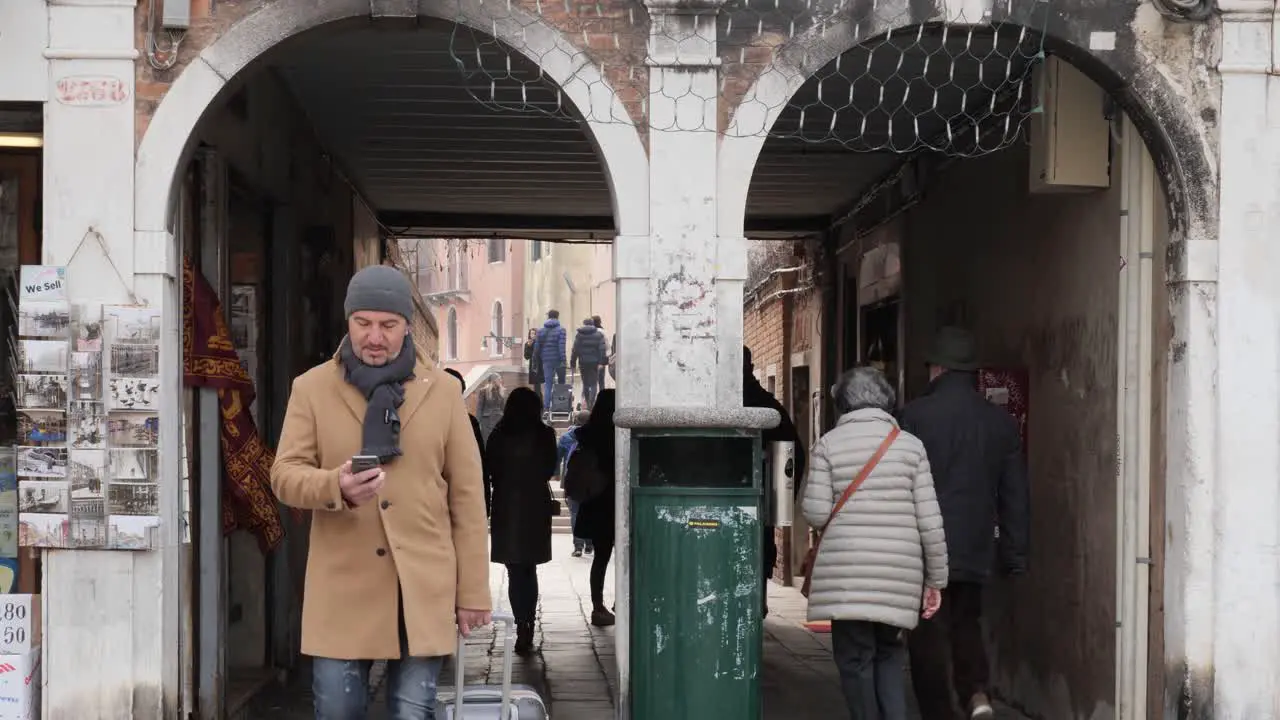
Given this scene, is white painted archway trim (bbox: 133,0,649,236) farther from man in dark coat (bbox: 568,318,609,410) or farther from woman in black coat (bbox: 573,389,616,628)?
man in dark coat (bbox: 568,318,609,410)

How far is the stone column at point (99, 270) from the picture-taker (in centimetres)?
680

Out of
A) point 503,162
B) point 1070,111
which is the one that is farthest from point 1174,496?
point 503,162

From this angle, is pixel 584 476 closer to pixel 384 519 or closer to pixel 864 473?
pixel 864 473

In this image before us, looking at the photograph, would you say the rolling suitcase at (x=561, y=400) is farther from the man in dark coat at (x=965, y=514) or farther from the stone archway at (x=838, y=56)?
the stone archway at (x=838, y=56)

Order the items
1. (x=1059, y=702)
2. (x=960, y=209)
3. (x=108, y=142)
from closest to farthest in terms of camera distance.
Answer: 1. (x=108, y=142)
2. (x=1059, y=702)
3. (x=960, y=209)

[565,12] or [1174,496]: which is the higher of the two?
[565,12]

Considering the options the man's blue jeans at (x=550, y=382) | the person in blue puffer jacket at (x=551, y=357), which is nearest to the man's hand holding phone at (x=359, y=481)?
the man's blue jeans at (x=550, y=382)

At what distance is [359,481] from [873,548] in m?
2.76

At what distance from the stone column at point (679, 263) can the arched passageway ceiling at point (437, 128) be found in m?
0.48

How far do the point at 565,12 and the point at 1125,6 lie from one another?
251cm

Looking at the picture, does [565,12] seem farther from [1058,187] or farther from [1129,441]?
[1129,441]

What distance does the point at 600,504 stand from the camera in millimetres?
11750

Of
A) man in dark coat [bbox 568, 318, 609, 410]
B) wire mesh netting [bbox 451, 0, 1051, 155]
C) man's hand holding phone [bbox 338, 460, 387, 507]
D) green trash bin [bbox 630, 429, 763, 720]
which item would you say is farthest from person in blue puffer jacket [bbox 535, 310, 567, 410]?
man's hand holding phone [bbox 338, 460, 387, 507]

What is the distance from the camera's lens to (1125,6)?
24.1 feet
